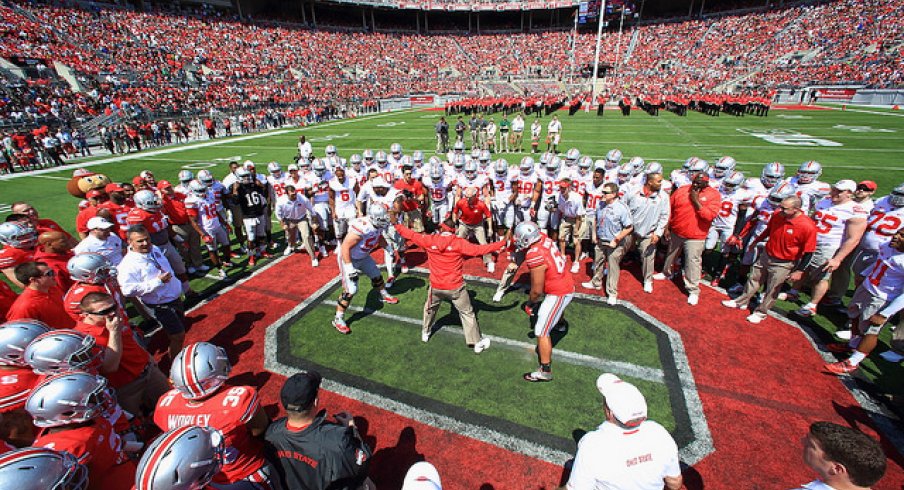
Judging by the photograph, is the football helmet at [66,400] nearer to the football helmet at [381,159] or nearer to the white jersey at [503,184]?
the white jersey at [503,184]

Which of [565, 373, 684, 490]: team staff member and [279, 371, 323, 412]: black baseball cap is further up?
[279, 371, 323, 412]: black baseball cap

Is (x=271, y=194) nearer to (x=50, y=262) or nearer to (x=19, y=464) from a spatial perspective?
(x=50, y=262)

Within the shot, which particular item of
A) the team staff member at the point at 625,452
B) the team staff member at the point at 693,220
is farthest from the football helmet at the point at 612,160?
the team staff member at the point at 625,452

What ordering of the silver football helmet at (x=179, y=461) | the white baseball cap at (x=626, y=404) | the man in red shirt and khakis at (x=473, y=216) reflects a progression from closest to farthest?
the silver football helmet at (x=179, y=461), the white baseball cap at (x=626, y=404), the man in red shirt and khakis at (x=473, y=216)

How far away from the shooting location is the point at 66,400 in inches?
102

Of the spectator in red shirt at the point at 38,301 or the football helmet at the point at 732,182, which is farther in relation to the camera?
the football helmet at the point at 732,182

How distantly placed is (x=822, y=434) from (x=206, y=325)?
799 centimetres

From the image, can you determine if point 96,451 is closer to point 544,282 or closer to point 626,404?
point 626,404

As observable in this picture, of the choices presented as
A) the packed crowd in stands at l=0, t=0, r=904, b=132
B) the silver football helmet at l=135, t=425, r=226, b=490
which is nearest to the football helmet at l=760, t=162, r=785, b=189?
the silver football helmet at l=135, t=425, r=226, b=490

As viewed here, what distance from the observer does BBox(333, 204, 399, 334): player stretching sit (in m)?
5.91

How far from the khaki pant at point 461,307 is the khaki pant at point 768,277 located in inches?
179

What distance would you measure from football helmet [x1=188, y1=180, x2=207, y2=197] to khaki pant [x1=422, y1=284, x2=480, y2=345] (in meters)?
6.11

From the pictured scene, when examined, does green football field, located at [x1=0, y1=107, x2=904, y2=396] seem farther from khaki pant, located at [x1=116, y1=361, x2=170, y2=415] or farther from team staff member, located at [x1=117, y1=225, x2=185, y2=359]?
khaki pant, located at [x1=116, y1=361, x2=170, y2=415]

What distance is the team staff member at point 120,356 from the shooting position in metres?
3.71
